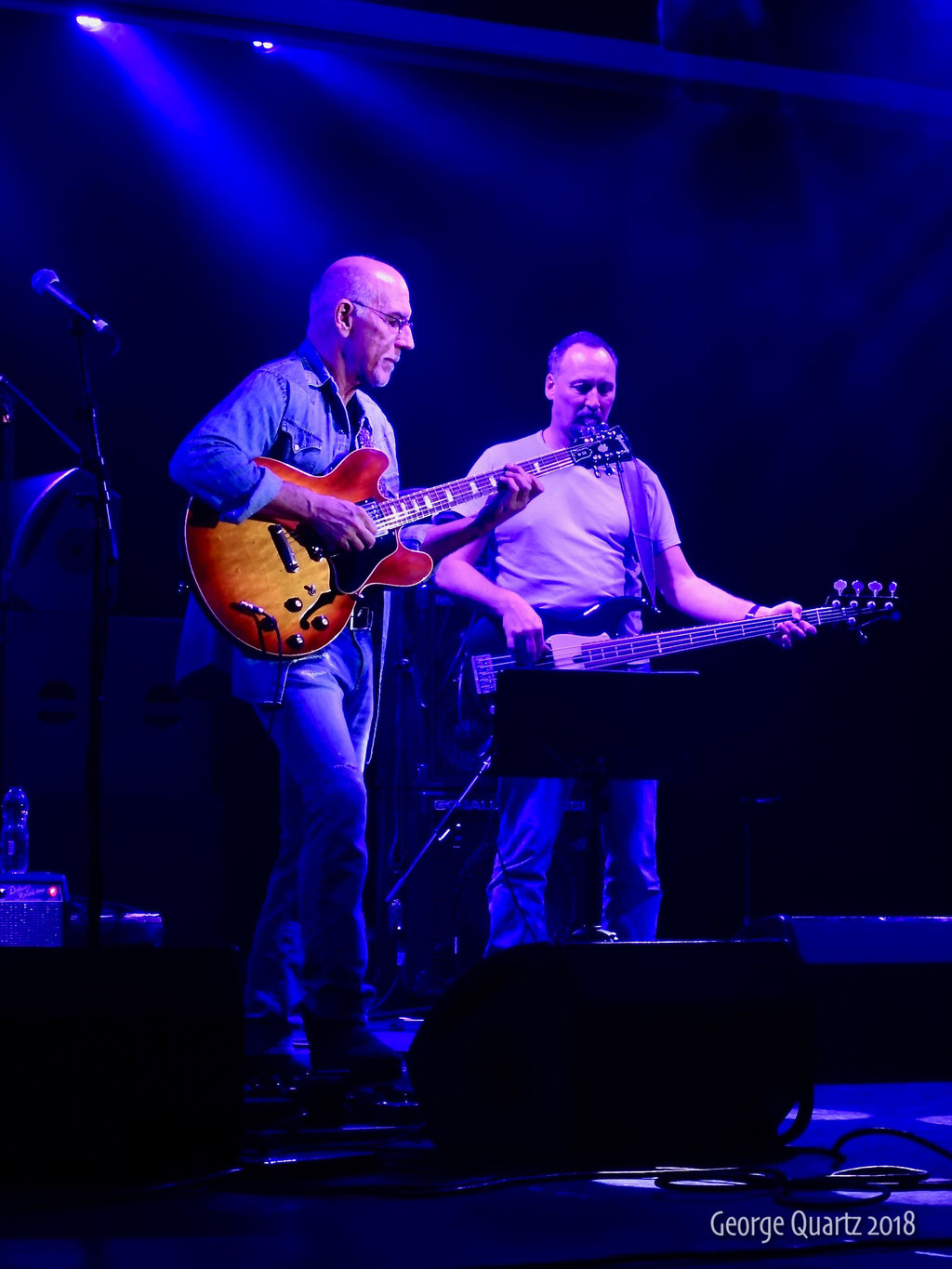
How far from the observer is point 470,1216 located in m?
2.36

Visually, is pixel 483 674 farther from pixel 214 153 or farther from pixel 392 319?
pixel 214 153

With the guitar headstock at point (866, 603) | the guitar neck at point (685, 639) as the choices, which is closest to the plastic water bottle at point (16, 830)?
the guitar neck at point (685, 639)

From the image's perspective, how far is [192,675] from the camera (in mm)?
4105

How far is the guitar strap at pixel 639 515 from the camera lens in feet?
17.9

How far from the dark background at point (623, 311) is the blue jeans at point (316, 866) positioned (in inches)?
81.6

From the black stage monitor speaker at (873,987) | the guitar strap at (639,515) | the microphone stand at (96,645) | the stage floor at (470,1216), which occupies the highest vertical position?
the guitar strap at (639,515)

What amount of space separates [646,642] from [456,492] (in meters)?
0.95

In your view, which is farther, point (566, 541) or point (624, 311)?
point (624, 311)

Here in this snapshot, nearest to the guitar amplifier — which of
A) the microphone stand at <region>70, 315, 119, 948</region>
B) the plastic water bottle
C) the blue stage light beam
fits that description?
the plastic water bottle

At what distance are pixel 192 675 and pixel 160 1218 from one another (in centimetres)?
197

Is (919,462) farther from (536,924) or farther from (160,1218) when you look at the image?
(160,1218)

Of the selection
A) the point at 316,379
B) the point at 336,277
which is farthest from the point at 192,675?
the point at 336,277

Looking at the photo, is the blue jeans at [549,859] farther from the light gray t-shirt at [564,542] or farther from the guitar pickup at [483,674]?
the light gray t-shirt at [564,542]

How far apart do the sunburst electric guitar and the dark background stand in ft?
6.93
